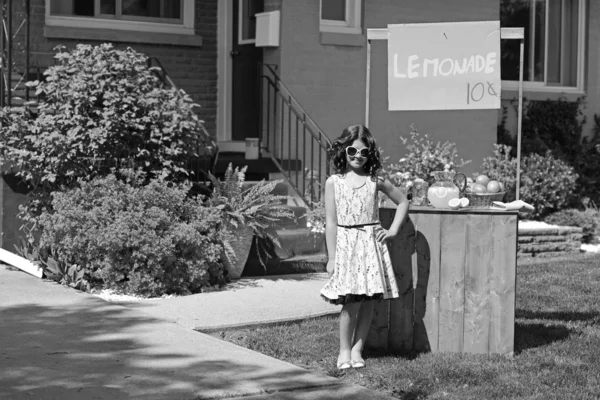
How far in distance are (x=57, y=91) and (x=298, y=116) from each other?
270cm

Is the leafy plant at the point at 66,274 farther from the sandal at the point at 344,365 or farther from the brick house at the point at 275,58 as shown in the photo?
the sandal at the point at 344,365

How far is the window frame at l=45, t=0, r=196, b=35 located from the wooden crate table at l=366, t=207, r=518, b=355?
5.84 meters

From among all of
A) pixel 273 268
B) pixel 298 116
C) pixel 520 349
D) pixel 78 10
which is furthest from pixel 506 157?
pixel 520 349

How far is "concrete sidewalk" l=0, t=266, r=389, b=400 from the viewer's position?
567 cm

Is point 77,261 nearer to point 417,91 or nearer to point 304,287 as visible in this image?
point 304,287

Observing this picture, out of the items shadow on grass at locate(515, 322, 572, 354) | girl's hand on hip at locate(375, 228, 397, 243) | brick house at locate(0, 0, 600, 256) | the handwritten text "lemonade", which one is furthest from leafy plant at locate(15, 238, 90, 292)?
shadow on grass at locate(515, 322, 572, 354)

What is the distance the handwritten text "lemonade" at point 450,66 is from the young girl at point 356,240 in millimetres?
1280

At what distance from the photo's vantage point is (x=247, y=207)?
30.5ft

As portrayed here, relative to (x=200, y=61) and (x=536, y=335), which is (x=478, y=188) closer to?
(x=536, y=335)

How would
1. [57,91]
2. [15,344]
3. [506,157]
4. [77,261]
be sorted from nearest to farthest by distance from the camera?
[15,344] → [77,261] → [57,91] → [506,157]

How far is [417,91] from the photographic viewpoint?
746 cm

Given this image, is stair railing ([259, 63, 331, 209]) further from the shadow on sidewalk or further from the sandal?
the sandal

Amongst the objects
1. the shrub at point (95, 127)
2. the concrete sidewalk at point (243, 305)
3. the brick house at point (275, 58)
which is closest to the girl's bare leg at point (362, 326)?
the concrete sidewalk at point (243, 305)

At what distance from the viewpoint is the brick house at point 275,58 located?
11.2m
